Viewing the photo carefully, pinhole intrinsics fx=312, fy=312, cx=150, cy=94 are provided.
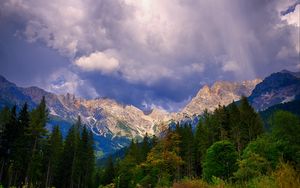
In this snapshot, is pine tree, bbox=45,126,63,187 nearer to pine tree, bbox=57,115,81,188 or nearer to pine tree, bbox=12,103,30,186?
pine tree, bbox=57,115,81,188

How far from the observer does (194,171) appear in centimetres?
7406

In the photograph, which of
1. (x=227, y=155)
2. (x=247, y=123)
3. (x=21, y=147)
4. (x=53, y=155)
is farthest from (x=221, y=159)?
(x=53, y=155)

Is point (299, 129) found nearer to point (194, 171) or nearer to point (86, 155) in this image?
point (194, 171)

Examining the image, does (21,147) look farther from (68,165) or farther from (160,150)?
(160,150)

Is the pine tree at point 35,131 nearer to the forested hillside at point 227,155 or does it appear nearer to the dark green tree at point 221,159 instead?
the forested hillside at point 227,155

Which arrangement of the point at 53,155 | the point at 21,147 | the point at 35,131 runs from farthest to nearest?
the point at 53,155
the point at 35,131
the point at 21,147

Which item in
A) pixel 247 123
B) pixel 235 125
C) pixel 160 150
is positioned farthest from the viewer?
pixel 235 125

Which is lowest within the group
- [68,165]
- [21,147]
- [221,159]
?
[221,159]

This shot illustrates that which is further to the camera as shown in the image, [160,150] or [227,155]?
[227,155]

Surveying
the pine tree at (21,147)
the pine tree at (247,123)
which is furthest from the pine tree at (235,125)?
the pine tree at (21,147)

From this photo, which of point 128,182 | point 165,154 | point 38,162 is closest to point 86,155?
point 128,182

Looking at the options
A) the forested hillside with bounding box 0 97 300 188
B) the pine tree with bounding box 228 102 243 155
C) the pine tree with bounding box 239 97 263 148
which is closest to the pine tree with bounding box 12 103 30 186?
the forested hillside with bounding box 0 97 300 188

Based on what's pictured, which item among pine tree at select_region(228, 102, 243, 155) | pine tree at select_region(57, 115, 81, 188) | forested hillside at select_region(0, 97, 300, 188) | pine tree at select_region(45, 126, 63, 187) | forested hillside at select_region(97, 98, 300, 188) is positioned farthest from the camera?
pine tree at select_region(57, 115, 81, 188)

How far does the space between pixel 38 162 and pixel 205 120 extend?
124 feet
